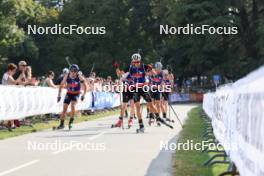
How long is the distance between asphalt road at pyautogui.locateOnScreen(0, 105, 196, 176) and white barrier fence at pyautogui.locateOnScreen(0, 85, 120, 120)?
1487 mm

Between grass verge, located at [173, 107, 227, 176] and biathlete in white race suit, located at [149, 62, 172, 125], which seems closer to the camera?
grass verge, located at [173, 107, 227, 176]

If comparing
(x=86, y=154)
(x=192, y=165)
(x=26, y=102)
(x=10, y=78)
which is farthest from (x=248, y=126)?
(x=26, y=102)

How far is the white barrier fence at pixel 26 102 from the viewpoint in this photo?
18.3 meters

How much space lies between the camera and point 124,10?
79125mm

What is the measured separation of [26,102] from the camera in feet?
67.0

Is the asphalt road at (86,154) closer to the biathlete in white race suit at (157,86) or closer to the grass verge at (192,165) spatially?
the grass verge at (192,165)

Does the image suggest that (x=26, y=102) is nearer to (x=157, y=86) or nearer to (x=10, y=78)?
(x=10, y=78)

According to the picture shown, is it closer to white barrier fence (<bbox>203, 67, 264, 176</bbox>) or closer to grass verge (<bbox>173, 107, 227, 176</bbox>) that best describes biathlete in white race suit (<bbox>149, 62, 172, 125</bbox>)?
grass verge (<bbox>173, 107, 227, 176</bbox>)

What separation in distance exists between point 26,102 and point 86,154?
821 centimetres

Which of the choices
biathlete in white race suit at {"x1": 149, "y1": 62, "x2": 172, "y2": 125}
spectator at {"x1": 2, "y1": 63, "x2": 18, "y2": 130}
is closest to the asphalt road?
spectator at {"x1": 2, "y1": 63, "x2": 18, "y2": 130}

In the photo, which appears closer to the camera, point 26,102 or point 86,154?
point 86,154

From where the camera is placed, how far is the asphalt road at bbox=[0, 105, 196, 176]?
10.3m

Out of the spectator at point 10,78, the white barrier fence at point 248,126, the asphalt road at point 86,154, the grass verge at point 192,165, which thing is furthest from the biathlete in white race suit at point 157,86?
the white barrier fence at point 248,126

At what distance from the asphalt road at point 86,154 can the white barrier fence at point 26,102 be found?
1487mm
